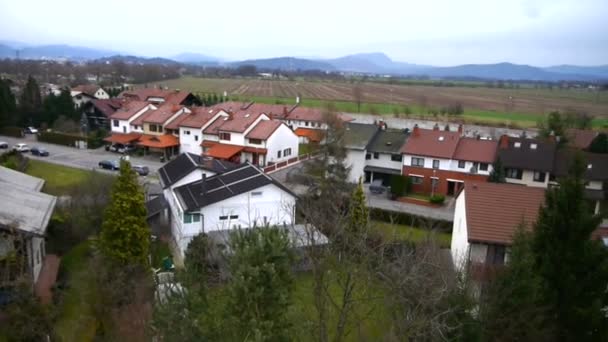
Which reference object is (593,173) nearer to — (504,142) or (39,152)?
(504,142)

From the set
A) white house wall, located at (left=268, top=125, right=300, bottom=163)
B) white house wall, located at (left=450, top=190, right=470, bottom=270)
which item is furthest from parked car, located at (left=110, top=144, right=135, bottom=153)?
white house wall, located at (left=450, top=190, right=470, bottom=270)

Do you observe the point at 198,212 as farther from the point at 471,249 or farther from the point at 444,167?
the point at 444,167

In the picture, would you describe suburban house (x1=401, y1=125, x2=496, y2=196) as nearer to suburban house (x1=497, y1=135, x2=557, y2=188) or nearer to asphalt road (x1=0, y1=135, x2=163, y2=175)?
suburban house (x1=497, y1=135, x2=557, y2=188)

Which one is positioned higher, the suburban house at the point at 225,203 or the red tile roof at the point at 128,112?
the red tile roof at the point at 128,112

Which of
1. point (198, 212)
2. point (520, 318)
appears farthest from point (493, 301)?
point (198, 212)

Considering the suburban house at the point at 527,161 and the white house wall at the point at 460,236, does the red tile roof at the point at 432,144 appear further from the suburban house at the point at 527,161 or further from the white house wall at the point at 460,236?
the white house wall at the point at 460,236

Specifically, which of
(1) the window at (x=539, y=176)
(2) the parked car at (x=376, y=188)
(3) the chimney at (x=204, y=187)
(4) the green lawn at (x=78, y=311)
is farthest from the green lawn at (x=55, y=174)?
(1) the window at (x=539, y=176)

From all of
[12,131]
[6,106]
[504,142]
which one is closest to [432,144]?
[504,142]
